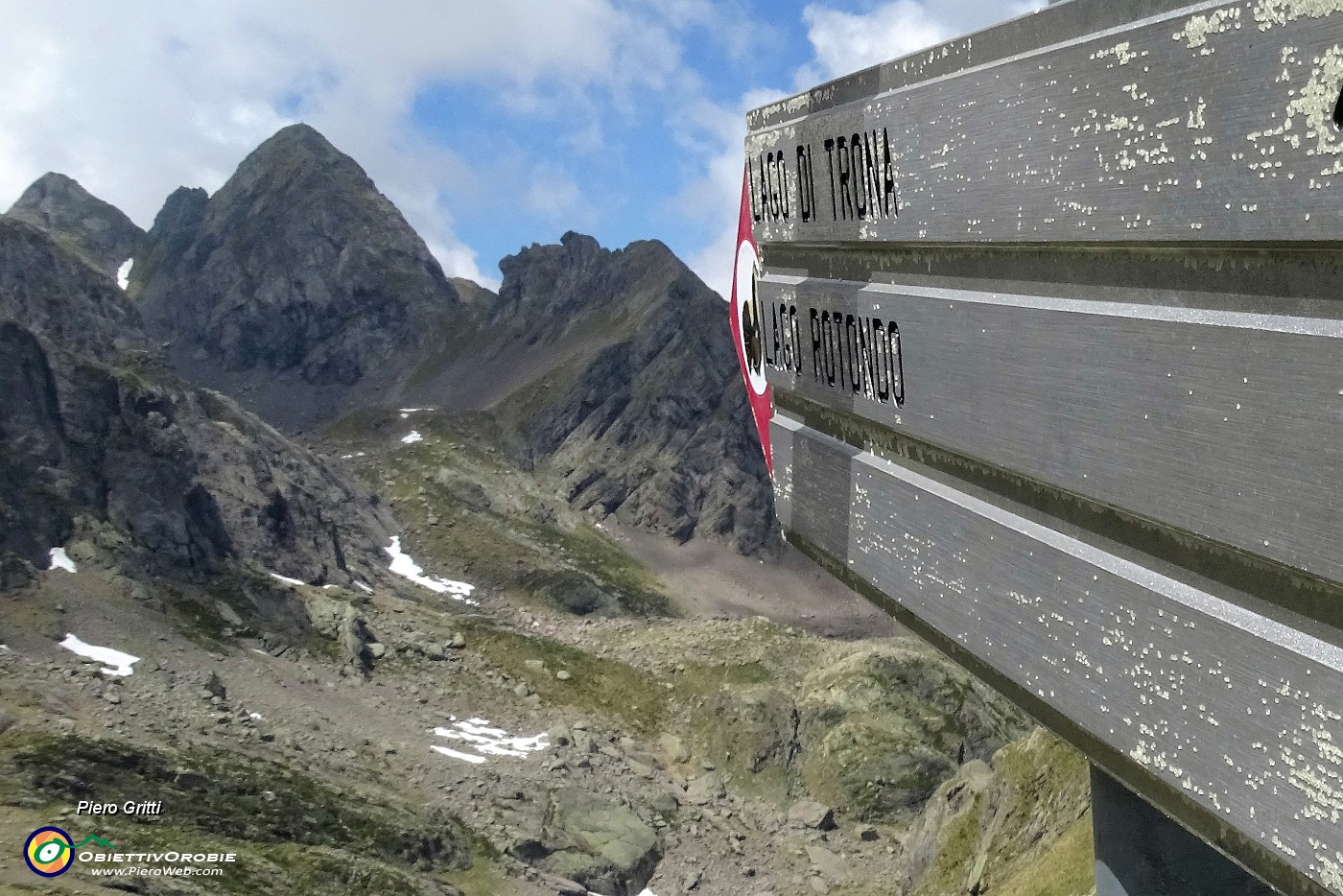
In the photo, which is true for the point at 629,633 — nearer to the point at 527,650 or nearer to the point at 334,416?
the point at 527,650

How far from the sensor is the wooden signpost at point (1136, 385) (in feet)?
9.00

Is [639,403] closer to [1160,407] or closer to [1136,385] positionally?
[1136,385]

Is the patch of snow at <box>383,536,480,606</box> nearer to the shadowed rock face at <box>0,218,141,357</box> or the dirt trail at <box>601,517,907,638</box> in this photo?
the dirt trail at <box>601,517,907,638</box>

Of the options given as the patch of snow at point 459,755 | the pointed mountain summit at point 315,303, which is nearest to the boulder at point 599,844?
the patch of snow at point 459,755

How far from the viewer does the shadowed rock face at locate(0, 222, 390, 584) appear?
5825 centimetres

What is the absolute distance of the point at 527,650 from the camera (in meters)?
68.5

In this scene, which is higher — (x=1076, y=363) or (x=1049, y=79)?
(x=1049, y=79)

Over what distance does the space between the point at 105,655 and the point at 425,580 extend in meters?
50.3

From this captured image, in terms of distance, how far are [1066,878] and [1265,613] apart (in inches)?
425

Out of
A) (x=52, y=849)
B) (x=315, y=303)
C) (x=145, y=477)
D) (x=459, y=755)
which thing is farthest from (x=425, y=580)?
(x=315, y=303)

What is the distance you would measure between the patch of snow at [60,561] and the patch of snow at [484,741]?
21.0 metres

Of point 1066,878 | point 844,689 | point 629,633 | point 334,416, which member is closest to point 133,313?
point 334,416

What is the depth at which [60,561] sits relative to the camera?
181 feet

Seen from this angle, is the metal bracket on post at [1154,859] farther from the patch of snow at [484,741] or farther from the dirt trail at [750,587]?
the dirt trail at [750,587]
